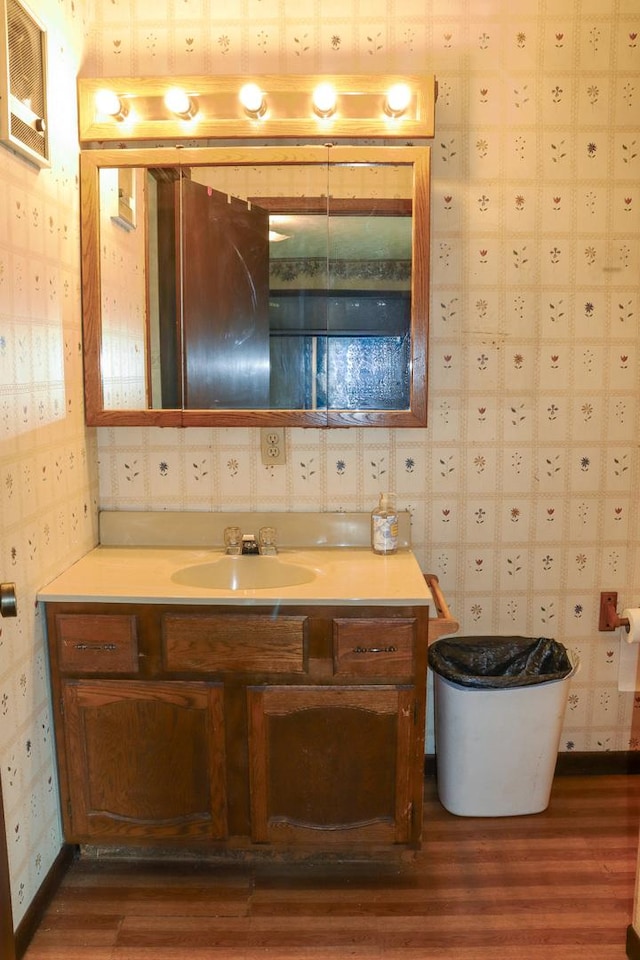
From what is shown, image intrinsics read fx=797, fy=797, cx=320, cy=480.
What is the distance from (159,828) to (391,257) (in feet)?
5.36

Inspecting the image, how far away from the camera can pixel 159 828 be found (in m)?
2.02

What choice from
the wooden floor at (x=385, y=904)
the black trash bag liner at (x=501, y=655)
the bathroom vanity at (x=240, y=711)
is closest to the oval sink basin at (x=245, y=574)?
the bathroom vanity at (x=240, y=711)

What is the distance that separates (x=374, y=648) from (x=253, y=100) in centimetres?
148

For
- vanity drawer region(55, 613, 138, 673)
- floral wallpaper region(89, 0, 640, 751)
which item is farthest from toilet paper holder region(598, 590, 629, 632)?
vanity drawer region(55, 613, 138, 673)

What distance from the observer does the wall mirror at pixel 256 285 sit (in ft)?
7.25

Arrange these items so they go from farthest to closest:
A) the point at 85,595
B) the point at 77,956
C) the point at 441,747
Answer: the point at 441,747
the point at 85,595
the point at 77,956

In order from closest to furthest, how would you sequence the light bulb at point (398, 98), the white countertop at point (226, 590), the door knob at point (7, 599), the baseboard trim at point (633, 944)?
the door knob at point (7, 599) < the baseboard trim at point (633, 944) < the white countertop at point (226, 590) < the light bulb at point (398, 98)

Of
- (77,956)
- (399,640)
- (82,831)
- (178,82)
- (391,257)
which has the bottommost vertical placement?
(77,956)

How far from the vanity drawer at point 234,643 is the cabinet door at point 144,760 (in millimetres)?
71

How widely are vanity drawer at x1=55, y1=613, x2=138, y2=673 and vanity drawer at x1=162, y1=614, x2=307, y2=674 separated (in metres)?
0.09

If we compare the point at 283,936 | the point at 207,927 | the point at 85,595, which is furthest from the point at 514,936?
the point at 85,595

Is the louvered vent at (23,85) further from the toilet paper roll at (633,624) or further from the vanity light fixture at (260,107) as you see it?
the toilet paper roll at (633,624)

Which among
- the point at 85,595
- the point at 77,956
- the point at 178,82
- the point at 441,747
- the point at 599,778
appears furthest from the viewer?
the point at 599,778

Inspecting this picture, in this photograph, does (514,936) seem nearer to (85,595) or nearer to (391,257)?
(85,595)
